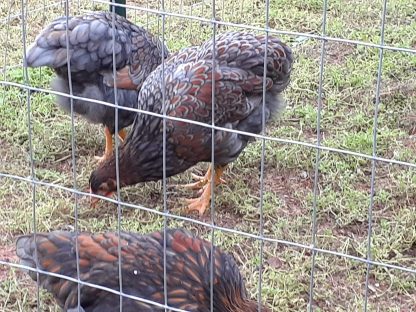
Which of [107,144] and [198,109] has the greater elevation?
[198,109]

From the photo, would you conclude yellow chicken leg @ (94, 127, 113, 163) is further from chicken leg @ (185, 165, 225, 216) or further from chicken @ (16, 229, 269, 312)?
chicken @ (16, 229, 269, 312)

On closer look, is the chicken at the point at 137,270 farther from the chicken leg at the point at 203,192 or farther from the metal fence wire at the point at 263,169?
the chicken leg at the point at 203,192

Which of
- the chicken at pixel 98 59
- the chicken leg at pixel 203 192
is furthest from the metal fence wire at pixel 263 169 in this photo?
the chicken at pixel 98 59

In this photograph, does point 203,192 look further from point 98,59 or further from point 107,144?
point 98,59

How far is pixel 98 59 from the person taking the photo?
4094mm

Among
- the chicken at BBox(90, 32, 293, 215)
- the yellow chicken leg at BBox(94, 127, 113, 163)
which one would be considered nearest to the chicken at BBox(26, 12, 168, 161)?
the yellow chicken leg at BBox(94, 127, 113, 163)

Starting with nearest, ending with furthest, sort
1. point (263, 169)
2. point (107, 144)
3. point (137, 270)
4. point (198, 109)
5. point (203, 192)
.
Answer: point (263, 169) < point (137, 270) < point (198, 109) < point (203, 192) < point (107, 144)

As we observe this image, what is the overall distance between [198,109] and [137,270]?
1177 mm

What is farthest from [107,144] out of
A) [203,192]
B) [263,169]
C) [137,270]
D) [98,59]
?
A: [263,169]

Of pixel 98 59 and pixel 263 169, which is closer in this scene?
pixel 263 169

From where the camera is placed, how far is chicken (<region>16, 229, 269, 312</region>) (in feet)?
8.57

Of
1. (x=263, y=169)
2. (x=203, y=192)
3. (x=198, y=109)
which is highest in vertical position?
(x=263, y=169)

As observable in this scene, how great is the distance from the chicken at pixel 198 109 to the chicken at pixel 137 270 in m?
0.97

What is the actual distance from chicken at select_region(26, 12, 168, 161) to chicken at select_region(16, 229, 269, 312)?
142 cm
